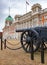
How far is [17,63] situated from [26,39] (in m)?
3.19

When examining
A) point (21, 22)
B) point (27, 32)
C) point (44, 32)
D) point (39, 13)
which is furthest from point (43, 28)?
point (21, 22)

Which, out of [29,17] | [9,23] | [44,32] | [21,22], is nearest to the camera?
[44,32]

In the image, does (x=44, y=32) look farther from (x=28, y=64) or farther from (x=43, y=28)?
(x=28, y=64)

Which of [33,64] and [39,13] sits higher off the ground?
[39,13]

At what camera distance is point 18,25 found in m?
55.5

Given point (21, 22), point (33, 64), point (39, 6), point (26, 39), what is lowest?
point (33, 64)

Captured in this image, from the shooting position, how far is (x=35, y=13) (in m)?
42.6

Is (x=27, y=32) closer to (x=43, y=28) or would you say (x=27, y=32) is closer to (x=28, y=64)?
(x=43, y=28)

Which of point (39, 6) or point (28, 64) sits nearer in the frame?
point (28, 64)

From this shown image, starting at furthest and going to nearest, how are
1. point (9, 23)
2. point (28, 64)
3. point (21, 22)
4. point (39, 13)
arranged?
point (9, 23) → point (21, 22) → point (39, 13) → point (28, 64)

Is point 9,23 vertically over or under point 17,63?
over

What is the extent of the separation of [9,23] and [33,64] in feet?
204

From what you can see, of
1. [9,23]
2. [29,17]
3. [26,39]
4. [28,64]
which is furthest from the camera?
[9,23]

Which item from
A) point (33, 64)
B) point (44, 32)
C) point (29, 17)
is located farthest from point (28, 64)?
point (29, 17)
